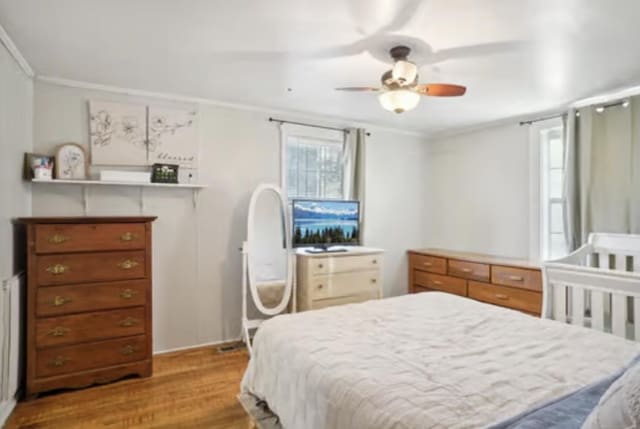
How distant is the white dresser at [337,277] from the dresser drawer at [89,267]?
146 centimetres

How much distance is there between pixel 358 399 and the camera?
1.31m

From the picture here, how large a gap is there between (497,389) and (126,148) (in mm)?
3274

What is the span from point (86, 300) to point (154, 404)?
2.98ft

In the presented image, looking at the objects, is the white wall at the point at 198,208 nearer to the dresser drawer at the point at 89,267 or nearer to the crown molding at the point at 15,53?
the crown molding at the point at 15,53

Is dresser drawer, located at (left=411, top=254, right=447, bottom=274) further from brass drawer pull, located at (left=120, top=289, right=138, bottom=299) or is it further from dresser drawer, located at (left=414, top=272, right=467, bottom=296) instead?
brass drawer pull, located at (left=120, top=289, right=138, bottom=299)

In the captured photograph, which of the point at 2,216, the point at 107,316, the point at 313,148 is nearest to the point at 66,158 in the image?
the point at 2,216

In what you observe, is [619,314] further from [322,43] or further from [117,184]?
[117,184]

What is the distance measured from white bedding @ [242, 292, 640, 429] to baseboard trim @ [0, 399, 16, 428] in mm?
1453

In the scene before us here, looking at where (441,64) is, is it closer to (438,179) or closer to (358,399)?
(358,399)

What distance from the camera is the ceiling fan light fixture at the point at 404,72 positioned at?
2219 millimetres

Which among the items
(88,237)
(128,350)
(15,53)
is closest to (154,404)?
(128,350)

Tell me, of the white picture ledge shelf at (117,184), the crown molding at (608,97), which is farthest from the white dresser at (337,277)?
the crown molding at (608,97)

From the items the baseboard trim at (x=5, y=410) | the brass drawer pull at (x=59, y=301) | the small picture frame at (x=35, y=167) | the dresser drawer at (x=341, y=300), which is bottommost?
the baseboard trim at (x=5, y=410)

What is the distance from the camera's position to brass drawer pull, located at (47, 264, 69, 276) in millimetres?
2607
